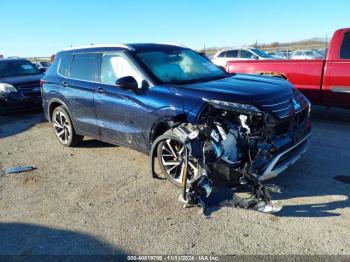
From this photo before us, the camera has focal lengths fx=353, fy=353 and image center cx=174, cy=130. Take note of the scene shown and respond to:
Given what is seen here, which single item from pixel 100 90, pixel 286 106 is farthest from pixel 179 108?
pixel 100 90

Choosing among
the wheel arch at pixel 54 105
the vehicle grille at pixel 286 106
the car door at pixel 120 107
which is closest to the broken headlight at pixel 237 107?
the vehicle grille at pixel 286 106

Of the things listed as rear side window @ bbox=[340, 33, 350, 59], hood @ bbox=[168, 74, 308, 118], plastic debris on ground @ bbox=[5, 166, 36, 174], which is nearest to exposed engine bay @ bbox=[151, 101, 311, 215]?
hood @ bbox=[168, 74, 308, 118]

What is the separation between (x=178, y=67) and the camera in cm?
533

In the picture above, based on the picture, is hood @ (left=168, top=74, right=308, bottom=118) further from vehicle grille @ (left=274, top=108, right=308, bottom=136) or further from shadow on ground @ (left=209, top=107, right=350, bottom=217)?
shadow on ground @ (left=209, top=107, right=350, bottom=217)

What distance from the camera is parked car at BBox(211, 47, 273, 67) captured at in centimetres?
1584

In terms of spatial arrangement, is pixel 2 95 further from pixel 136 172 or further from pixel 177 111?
pixel 177 111

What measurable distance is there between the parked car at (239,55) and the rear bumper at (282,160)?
1142cm

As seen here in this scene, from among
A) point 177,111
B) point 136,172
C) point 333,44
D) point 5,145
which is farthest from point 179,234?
point 333,44

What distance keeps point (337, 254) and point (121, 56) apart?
3.85 meters

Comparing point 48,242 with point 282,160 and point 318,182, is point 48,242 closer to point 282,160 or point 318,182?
point 282,160

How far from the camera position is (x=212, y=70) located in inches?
227

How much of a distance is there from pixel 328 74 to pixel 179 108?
4381mm

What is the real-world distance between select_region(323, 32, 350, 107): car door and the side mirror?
14.7 feet

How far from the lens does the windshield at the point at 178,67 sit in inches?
198
